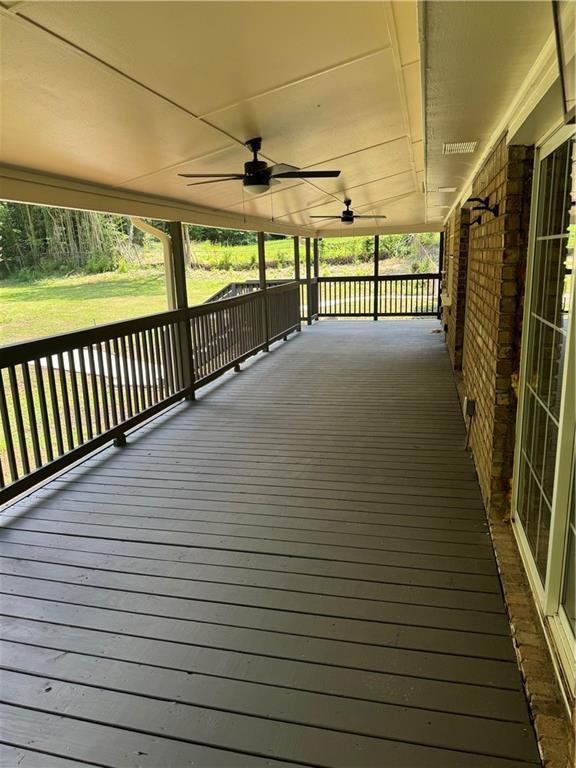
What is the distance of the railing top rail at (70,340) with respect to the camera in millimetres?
3176

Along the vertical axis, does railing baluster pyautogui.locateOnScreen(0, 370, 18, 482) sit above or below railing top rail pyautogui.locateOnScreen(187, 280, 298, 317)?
below

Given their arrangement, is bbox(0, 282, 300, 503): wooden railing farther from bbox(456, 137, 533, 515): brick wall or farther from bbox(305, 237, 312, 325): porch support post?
bbox(305, 237, 312, 325): porch support post

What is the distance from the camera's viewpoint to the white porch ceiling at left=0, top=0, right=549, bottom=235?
1.80 meters

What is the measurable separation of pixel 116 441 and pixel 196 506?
1.51 metres

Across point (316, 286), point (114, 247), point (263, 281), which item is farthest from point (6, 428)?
point (114, 247)

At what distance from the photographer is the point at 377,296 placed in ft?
41.7

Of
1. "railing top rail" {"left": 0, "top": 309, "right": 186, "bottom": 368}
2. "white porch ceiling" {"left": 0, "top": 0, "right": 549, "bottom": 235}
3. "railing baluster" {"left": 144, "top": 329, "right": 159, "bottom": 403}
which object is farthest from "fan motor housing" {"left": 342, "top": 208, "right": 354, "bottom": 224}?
"railing baluster" {"left": 144, "top": 329, "right": 159, "bottom": 403}

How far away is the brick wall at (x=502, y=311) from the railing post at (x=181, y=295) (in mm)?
3354

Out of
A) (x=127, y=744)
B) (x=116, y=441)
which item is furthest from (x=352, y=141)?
(x=127, y=744)

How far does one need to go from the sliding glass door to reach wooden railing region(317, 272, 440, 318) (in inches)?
414

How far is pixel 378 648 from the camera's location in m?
1.96

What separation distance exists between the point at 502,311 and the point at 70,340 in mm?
3009

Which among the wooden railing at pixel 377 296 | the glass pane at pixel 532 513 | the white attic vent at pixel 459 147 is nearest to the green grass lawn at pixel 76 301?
the wooden railing at pixel 377 296

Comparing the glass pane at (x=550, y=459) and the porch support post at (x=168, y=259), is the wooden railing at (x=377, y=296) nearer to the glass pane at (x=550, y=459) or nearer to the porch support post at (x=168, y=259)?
the porch support post at (x=168, y=259)
